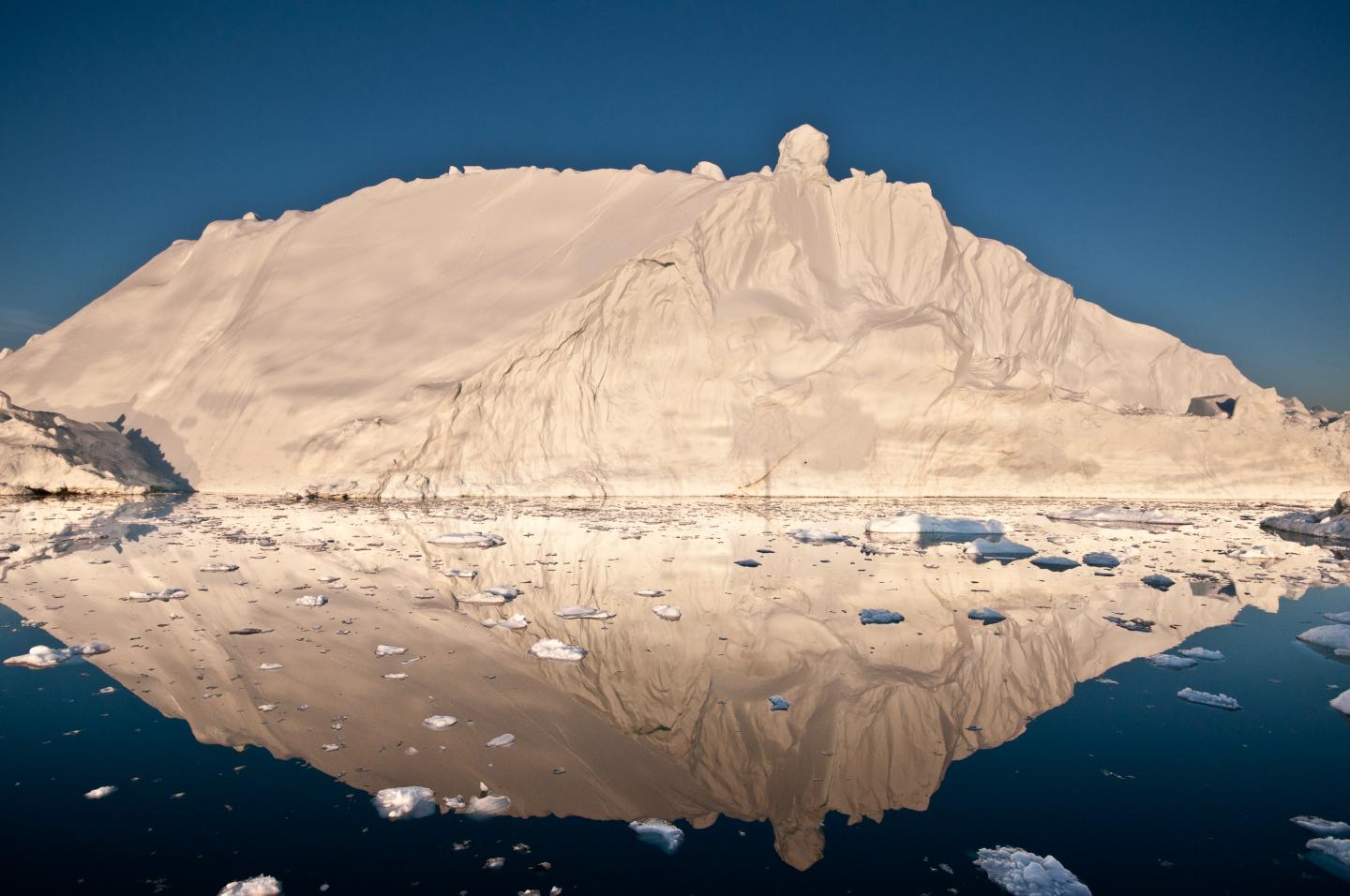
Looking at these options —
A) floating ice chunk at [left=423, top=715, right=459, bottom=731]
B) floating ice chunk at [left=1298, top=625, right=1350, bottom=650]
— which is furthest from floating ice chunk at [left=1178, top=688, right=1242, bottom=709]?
floating ice chunk at [left=423, top=715, right=459, bottom=731]

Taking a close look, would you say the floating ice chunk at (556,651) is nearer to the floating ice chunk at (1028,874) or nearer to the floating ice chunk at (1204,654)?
the floating ice chunk at (1028,874)

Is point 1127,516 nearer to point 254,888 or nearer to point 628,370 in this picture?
point 628,370

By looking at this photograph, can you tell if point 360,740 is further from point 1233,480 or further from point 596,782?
point 1233,480

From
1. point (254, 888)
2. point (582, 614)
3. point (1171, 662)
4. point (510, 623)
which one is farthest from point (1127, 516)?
point (254, 888)

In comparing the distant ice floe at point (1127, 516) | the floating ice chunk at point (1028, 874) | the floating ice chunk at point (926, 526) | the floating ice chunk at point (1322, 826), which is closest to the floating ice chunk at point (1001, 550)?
the floating ice chunk at point (926, 526)

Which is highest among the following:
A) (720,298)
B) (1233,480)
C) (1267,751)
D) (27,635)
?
(720,298)

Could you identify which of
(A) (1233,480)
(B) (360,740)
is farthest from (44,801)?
(A) (1233,480)
